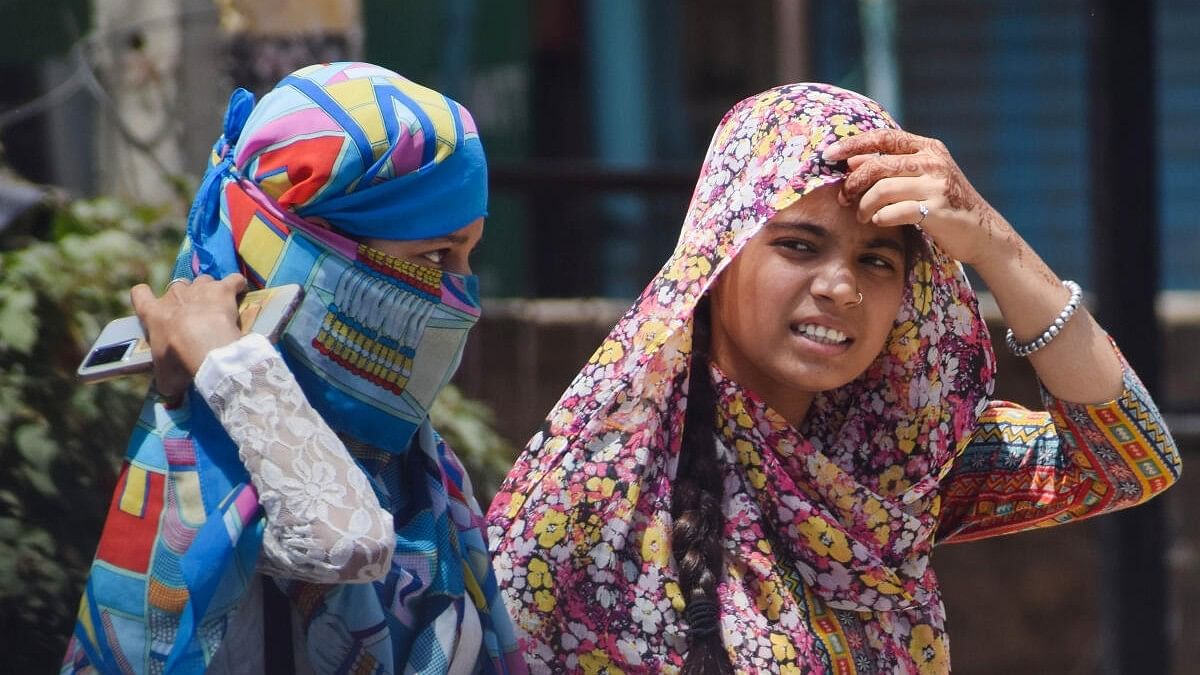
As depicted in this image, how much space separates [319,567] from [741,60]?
18.5ft

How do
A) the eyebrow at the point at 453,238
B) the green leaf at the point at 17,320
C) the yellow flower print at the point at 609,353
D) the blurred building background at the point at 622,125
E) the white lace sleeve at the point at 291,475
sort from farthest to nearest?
the blurred building background at the point at 622,125 < the green leaf at the point at 17,320 < the yellow flower print at the point at 609,353 < the eyebrow at the point at 453,238 < the white lace sleeve at the point at 291,475

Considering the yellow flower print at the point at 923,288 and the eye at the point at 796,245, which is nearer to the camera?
the eye at the point at 796,245

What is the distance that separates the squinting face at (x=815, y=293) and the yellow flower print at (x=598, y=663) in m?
0.43

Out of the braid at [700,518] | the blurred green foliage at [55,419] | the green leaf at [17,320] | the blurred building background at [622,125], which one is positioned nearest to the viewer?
the braid at [700,518]

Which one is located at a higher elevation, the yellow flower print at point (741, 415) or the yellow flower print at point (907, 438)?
the yellow flower print at point (741, 415)

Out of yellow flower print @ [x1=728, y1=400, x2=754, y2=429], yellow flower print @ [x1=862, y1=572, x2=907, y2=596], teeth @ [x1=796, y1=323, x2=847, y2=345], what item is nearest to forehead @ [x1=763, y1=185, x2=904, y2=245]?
teeth @ [x1=796, y1=323, x2=847, y2=345]

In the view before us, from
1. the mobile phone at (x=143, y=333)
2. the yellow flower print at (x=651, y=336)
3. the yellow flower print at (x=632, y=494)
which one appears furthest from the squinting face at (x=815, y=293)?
the mobile phone at (x=143, y=333)

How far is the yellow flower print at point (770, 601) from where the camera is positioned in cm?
209

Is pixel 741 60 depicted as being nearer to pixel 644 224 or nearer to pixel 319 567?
pixel 644 224

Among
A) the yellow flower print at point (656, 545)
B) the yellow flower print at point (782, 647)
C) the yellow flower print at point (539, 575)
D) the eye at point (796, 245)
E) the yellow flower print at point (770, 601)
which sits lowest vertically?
the yellow flower print at point (782, 647)

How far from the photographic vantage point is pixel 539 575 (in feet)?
6.77

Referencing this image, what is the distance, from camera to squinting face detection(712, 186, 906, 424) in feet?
6.87

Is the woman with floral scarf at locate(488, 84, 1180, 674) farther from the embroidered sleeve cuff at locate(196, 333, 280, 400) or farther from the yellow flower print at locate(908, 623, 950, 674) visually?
the embroidered sleeve cuff at locate(196, 333, 280, 400)

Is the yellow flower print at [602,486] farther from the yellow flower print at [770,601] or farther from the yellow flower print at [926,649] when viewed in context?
the yellow flower print at [926,649]
